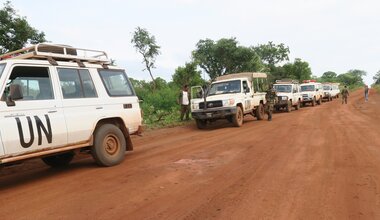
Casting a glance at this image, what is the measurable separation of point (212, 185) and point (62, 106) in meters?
3.22

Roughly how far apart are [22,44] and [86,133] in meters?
15.5

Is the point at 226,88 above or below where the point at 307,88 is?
above

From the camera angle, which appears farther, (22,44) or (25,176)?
(22,44)

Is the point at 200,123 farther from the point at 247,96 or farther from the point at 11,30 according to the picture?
the point at 11,30

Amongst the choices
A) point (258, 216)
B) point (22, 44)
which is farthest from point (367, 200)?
point (22, 44)

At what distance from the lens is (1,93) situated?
6.07m

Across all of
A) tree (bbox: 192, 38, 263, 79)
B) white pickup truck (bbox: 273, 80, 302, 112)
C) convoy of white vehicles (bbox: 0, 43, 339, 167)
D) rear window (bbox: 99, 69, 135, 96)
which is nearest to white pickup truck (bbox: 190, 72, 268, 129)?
white pickup truck (bbox: 273, 80, 302, 112)

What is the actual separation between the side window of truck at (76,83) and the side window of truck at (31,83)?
31cm

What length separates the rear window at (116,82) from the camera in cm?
813

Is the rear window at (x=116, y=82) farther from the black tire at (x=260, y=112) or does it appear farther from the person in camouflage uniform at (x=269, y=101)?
the person in camouflage uniform at (x=269, y=101)

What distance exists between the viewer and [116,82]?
8430 mm

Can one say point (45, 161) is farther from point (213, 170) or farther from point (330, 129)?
point (330, 129)

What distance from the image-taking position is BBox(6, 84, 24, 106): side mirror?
6.00m

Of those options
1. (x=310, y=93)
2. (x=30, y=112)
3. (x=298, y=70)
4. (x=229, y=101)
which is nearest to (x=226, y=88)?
(x=229, y=101)
